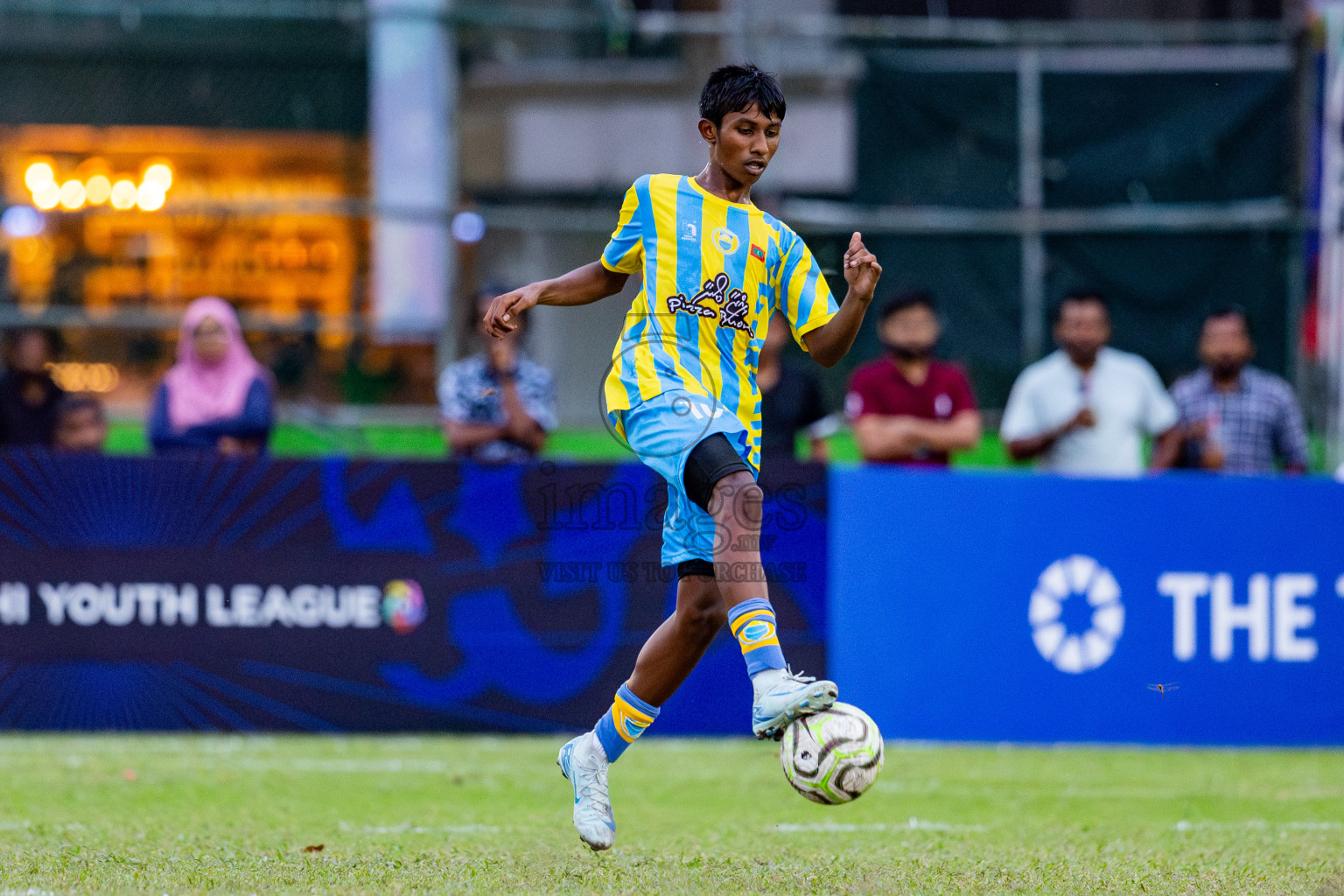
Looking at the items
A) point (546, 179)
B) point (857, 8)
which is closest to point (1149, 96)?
point (857, 8)

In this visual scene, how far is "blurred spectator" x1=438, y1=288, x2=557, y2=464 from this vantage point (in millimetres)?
8445

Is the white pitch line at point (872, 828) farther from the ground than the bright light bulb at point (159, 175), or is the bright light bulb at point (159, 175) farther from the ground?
the bright light bulb at point (159, 175)

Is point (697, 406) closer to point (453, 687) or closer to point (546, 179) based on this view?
point (453, 687)

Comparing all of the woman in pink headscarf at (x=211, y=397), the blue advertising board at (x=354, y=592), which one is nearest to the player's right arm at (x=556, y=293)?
the blue advertising board at (x=354, y=592)

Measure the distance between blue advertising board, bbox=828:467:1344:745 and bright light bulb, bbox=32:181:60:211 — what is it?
226 inches

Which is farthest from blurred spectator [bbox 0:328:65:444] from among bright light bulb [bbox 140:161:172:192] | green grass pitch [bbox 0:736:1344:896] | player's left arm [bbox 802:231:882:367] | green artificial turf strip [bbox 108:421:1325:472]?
player's left arm [bbox 802:231:882:367]

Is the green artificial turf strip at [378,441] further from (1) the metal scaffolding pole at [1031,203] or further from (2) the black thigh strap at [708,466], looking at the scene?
(2) the black thigh strap at [708,466]

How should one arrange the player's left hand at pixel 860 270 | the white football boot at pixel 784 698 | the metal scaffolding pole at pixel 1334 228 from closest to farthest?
the white football boot at pixel 784 698
the player's left hand at pixel 860 270
the metal scaffolding pole at pixel 1334 228

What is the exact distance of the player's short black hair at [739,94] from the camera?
14.9 feet

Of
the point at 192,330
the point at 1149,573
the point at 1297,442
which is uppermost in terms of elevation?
the point at 192,330

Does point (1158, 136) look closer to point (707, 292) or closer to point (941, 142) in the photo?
point (941, 142)

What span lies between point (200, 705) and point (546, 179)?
5.01 metres

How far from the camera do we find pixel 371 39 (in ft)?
37.8

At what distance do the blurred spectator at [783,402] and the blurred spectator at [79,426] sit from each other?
3.66 meters
